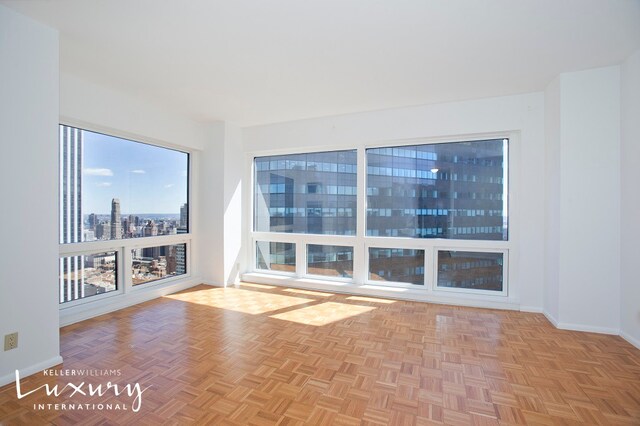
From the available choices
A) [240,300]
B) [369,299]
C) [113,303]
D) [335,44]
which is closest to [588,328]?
[369,299]

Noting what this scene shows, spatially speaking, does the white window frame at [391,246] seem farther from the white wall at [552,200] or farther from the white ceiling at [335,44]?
the white ceiling at [335,44]

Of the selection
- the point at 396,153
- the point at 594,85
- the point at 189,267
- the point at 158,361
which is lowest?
the point at 158,361

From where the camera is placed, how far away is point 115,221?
13.1 ft

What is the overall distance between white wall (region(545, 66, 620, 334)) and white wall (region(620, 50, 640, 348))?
70 millimetres

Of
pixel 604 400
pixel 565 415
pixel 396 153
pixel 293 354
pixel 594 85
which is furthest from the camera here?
pixel 396 153

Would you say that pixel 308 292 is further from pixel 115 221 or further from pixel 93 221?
pixel 93 221

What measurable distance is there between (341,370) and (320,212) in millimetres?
2957

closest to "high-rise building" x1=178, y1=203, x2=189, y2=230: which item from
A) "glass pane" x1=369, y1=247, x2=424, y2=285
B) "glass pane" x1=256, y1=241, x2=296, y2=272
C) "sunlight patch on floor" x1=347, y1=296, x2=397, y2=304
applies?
"glass pane" x1=256, y1=241, x2=296, y2=272

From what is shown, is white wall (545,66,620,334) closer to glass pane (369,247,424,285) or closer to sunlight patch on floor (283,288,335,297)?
glass pane (369,247,424,285)

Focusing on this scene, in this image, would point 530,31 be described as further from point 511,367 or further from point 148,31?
point 148,31

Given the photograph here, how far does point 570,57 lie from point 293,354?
3.95 meters

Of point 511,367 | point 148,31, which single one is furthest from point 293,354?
point 148,31

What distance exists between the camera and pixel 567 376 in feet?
7.68

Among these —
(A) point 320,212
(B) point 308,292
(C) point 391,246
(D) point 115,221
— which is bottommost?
(B) point 308,292
